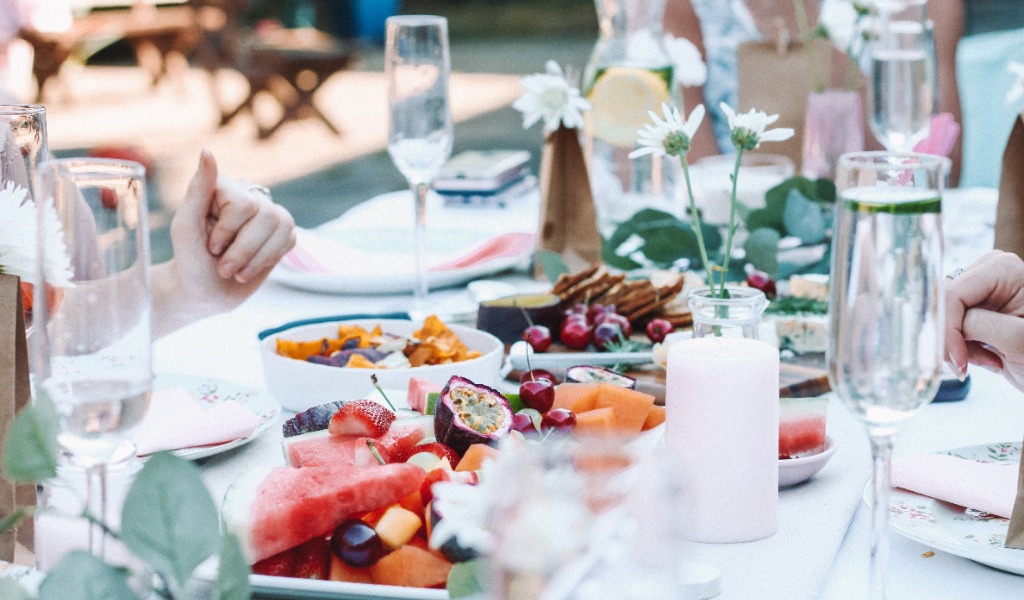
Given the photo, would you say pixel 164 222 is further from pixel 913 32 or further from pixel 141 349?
pixel 141 349

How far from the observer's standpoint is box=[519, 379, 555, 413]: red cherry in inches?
41.9

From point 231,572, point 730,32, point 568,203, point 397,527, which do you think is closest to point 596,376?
point 397,527

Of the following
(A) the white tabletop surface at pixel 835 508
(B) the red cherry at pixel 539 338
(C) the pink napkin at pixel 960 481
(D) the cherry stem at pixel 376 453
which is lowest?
(A) the white tabletop surface at pixel 835 508

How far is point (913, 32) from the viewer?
1853mm

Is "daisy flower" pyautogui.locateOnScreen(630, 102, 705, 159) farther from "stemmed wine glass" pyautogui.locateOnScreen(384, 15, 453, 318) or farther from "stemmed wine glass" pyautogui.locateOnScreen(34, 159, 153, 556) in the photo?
"stemmed wine glass" pyautogui.locateOnScreen(384, 15, 453, 318)

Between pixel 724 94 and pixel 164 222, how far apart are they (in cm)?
370

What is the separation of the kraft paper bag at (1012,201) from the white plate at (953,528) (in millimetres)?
376

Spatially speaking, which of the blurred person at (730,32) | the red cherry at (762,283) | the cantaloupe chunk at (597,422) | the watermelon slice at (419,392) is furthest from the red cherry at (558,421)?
the blurred person at (730,32)

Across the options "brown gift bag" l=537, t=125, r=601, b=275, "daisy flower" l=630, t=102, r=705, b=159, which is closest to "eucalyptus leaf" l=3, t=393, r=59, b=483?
"daisy flower" l=630, t=102, r=705, b=159

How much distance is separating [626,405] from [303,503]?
0.37 m

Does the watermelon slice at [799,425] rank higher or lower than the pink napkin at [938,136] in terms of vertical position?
lower

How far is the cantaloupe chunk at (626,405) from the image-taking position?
3.51 ft

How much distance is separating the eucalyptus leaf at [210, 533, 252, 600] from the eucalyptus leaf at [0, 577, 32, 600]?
9 centimetres

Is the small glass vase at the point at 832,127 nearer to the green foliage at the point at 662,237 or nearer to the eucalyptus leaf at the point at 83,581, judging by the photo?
the green foliage at the point at 662,237
